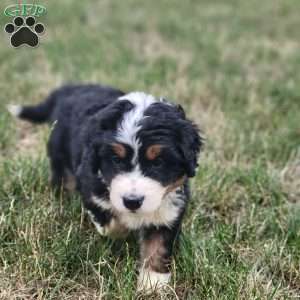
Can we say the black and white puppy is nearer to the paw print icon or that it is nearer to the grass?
the grass

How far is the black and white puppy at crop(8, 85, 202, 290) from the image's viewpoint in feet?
10.0

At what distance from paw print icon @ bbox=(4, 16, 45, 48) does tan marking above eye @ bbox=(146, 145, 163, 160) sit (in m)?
0.96

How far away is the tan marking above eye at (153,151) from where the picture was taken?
305 centimetres

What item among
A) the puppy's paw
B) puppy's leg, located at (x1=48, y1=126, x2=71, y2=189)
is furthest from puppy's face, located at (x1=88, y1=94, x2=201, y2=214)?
puppy's leg, located at (x1=48, y1=126, x2=71, y2=189)

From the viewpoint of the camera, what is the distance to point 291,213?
412cm

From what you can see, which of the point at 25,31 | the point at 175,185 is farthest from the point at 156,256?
the point at 25,31

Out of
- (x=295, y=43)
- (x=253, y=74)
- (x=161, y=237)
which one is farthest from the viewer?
(x=295, y=43)

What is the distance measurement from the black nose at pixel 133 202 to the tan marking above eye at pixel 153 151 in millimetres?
230

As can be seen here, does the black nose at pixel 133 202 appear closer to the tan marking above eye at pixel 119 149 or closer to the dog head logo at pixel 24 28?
the tan marking above eye at pixel 119 149

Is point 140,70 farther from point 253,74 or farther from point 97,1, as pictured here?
point 97,1

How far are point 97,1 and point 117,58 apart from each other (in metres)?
4.00

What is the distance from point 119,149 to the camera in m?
3.07

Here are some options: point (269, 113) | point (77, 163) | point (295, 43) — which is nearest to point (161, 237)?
point (77, 163)

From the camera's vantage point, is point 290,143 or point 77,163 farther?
point 290,143
